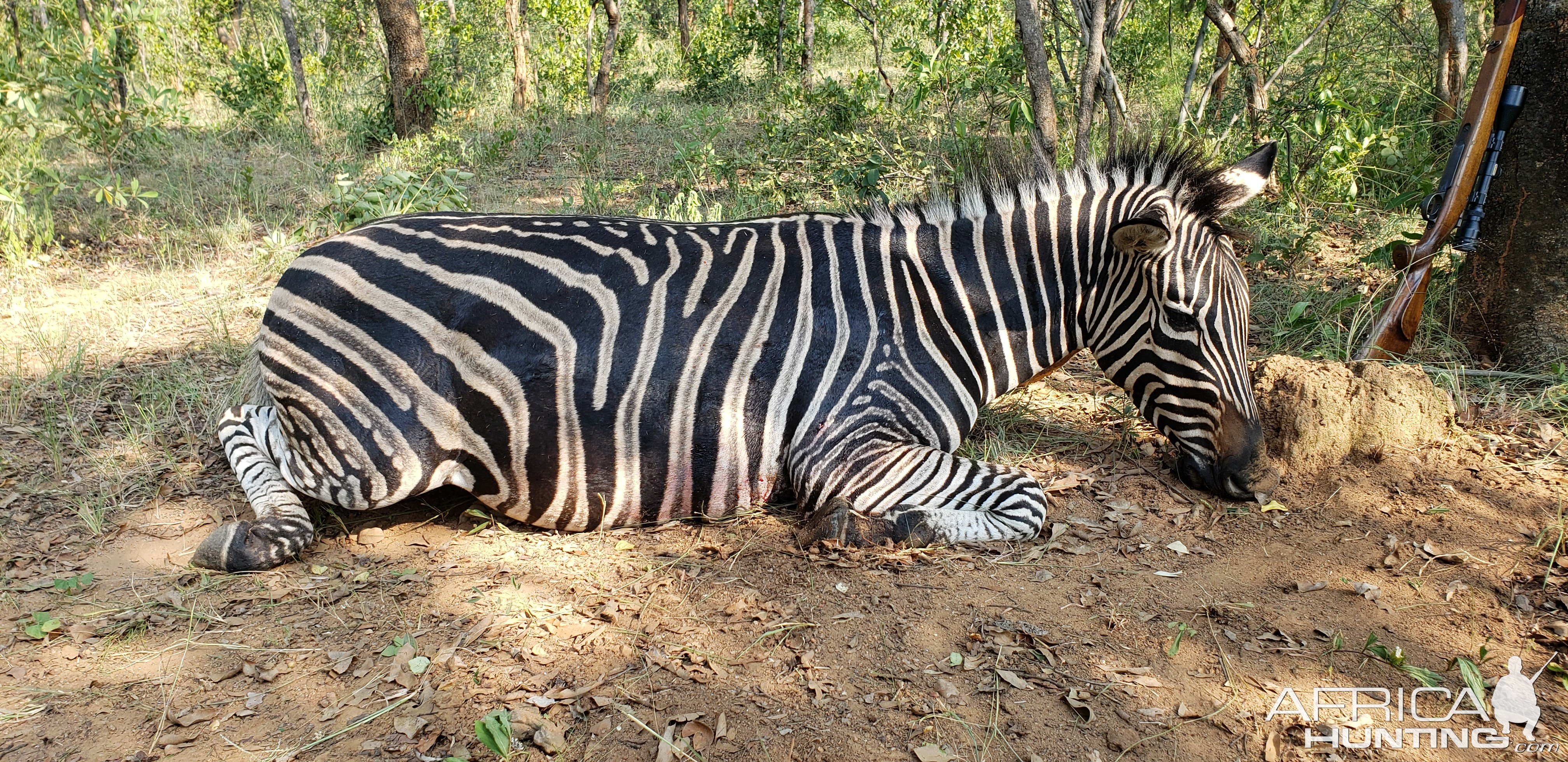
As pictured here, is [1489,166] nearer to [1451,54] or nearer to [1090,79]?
[1090,79]

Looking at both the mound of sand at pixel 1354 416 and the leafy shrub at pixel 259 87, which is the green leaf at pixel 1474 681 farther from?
the leafy shrub at pixel 259 87

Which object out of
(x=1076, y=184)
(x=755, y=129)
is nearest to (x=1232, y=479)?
(x=1076, y=184)

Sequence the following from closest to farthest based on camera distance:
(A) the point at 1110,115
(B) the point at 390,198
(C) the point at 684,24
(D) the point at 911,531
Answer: (D) the point at 911,531
(A) the point at 1110,115
(B) the point at 390,198
(C) the point at 684,24

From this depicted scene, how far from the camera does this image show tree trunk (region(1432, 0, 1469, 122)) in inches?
256

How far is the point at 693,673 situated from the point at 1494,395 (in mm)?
4429

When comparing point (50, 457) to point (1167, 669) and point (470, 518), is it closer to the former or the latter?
point (470, 518)

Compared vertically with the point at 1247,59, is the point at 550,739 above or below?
below

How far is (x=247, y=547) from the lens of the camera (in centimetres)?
377

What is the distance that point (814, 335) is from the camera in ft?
13.2

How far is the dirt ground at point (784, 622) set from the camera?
9.09 ft

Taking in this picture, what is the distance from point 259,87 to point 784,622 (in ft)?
41.0

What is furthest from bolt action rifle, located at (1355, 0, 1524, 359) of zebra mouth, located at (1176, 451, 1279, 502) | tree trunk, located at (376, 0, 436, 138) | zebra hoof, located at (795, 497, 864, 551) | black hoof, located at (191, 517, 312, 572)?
tree trunk, located at (376, 0, 436, 138)

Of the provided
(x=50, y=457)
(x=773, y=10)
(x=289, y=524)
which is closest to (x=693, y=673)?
(x=289, y=524)
